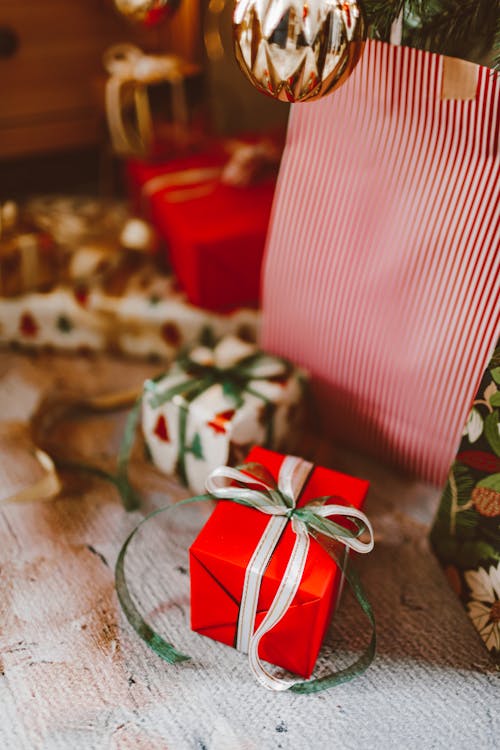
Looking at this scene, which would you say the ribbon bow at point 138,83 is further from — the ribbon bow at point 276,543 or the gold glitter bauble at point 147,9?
the ribbon bow at point 276,543

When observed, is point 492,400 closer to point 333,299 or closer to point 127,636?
point 333,299

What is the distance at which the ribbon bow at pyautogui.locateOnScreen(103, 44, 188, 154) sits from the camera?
1114 mm

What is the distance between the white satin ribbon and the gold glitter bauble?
63cm

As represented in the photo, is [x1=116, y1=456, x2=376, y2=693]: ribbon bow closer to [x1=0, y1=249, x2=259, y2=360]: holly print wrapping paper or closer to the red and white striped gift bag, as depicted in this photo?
the red and white striped gift bag

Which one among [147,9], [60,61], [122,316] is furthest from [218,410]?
[60,61]

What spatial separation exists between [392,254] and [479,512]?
316 millimetres

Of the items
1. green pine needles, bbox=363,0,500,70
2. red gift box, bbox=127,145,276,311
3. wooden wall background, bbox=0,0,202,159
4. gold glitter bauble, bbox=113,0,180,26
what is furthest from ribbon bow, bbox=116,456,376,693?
wooden wall background, bbox=0,0,202,159

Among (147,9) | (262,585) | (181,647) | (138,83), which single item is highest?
(147,9)

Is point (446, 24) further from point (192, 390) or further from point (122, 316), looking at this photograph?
point (122, 316)

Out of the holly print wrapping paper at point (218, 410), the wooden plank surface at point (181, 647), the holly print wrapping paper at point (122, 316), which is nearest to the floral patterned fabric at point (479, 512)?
the wooden plank surface at point (181, 647)

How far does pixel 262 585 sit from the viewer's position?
0.67m

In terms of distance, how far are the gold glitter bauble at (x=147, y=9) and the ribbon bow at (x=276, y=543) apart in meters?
0.63

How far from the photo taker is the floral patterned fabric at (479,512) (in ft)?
2.39

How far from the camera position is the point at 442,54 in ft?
2.39
